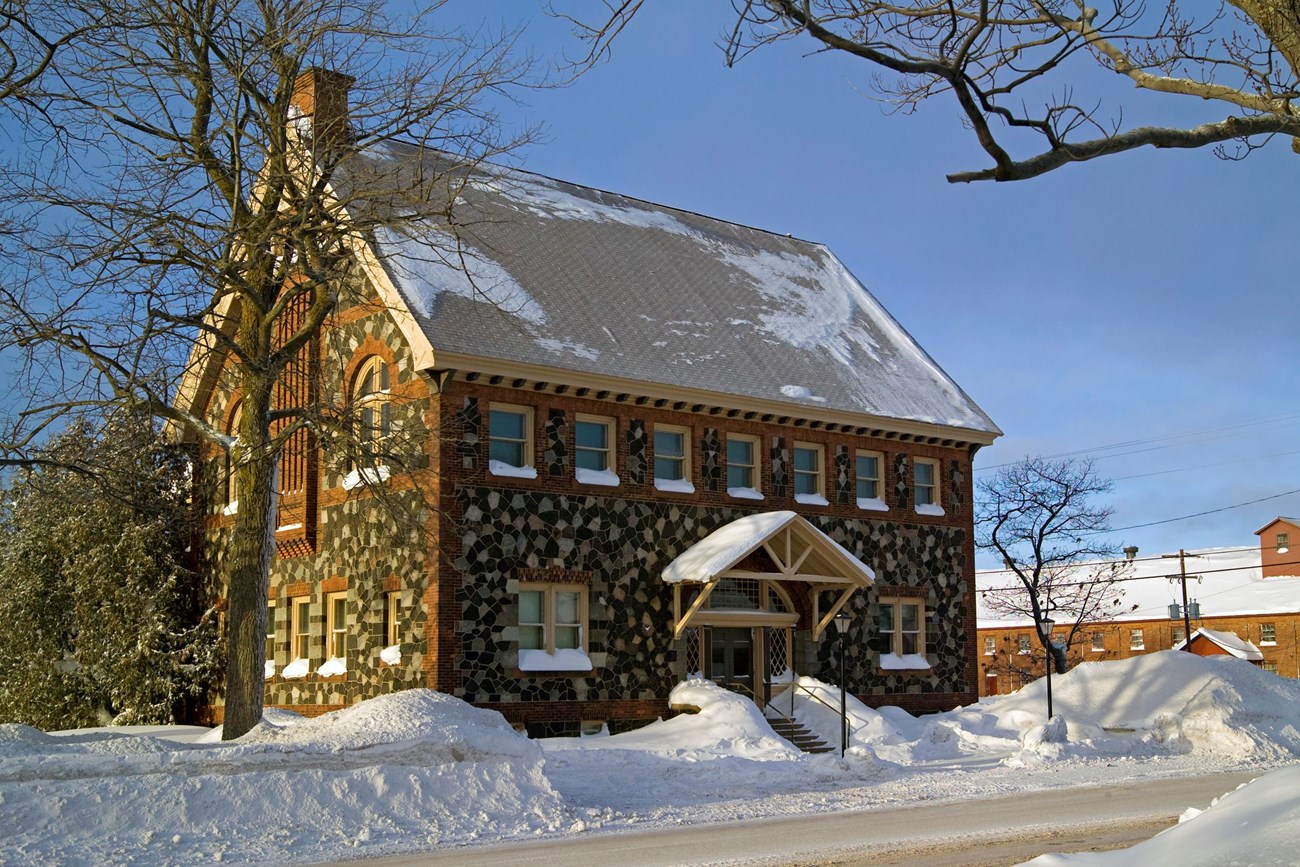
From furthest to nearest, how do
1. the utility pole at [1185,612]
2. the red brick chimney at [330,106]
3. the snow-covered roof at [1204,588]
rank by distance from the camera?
the snow-covered roof at [1204,588] < the utility pole at [1185,612] < the red brick chimney at [330,106]

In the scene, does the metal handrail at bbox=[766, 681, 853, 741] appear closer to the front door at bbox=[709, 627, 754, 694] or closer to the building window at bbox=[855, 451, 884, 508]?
the front door at bbox=[709, 627, 754, 694]

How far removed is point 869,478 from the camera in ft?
110

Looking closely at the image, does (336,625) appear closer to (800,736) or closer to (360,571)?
(360,571)

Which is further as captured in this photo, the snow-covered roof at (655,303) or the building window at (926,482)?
the building window at (926,482)

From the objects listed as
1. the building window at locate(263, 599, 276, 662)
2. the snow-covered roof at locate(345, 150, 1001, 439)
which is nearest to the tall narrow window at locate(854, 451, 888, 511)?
the snow-covered roof at locate(345, 150, 1001, 439)

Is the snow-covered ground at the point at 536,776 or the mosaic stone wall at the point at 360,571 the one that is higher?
the mosaic stone wall at the point at 360,571

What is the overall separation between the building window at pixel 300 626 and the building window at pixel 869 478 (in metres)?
13.3

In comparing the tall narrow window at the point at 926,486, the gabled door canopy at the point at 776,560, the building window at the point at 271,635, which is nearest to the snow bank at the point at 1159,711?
the gabled door canopy at the point at 776,560

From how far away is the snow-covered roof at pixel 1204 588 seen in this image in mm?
65000

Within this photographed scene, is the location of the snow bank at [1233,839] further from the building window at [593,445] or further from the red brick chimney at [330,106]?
the building window at [593,445]

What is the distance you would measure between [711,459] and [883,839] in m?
16.1

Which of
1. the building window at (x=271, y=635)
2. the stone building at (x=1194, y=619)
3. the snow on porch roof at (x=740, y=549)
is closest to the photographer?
the snow on porch roof at (x=740, y=549)

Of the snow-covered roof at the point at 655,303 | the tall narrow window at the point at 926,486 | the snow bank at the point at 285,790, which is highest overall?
the snow-covered roof at the point at 655,303

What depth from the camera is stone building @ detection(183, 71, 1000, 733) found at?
84.4 feet
